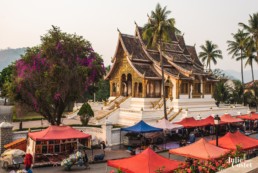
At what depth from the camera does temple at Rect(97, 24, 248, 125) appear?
36625 mm

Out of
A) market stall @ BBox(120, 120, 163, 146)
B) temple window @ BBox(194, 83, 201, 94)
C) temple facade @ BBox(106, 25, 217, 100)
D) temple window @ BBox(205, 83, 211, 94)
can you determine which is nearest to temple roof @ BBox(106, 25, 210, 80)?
temple facade @ BBox(106, 25, 217, 100)

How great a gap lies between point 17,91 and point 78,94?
481cm

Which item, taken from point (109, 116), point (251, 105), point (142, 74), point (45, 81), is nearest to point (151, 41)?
point (142, 74)

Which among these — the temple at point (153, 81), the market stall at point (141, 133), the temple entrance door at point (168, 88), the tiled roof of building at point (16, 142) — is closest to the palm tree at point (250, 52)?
the temple at point (153, 81)

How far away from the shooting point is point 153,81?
38812 millimetres

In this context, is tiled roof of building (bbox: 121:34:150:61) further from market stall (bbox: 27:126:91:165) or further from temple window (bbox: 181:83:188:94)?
market stall (bbox: 27:126:91:165)

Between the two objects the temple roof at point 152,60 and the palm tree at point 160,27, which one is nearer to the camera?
the palm tree at point 160,27

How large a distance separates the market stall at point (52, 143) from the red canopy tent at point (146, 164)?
6.88 m

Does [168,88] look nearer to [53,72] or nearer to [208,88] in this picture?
[208,88]

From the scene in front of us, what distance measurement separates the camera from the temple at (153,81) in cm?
3662

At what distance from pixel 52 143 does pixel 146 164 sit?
9.40 metres

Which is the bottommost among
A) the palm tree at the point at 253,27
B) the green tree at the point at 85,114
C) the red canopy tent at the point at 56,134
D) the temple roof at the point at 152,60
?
the red canopy tent at the point at 56,134

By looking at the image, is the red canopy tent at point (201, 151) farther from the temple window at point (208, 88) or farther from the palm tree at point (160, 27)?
the temple window at point (208, 88)

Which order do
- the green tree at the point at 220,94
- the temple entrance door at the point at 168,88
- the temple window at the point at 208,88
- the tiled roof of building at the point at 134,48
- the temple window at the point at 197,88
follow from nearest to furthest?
the temple entrance door at the point at 168,88, the tiled roof of building at the point at 134,48, the temple window at the point at 197,88, the temple window at the point at 208,88, the green tree at the point at 220,94
